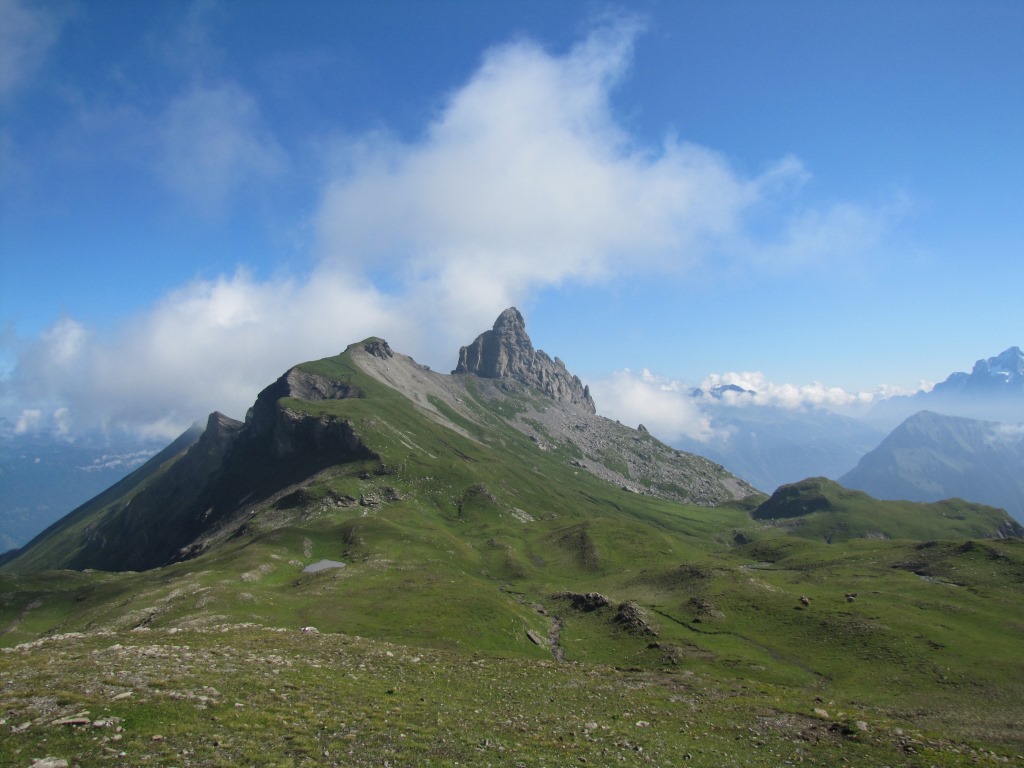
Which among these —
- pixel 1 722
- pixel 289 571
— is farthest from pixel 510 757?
pixel 289 571

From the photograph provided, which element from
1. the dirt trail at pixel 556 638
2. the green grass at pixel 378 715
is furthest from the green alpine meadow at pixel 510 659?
the dirt trail at pixel 556 638

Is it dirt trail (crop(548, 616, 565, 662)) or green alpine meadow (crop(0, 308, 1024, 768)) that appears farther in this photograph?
dirt trail (crop(548, 616, 565, 662))

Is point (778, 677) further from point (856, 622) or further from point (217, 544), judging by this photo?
point (217, 544)

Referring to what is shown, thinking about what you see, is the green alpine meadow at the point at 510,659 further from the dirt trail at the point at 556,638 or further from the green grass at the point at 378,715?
the dirt trail at the point at 556,638

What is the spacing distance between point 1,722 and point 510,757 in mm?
21782

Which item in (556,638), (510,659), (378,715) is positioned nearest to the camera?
(378,715)

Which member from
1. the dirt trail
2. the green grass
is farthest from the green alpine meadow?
the dirt trail

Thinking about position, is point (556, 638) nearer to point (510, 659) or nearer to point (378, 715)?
point (510, 659)

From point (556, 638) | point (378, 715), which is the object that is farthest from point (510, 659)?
point (556, 638)

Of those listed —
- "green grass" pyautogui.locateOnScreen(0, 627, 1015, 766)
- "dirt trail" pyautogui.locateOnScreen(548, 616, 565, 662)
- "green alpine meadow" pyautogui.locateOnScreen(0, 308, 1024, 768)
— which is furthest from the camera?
"dirt trail" pyautogui.locateOnScreen(548, 616, 565, 662)

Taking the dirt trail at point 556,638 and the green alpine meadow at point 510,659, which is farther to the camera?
the dirt trail at point 556,638

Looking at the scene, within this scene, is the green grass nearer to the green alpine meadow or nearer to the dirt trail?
the green alpine meadow

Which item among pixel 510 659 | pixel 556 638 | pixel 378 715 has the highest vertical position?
pixel 378 715

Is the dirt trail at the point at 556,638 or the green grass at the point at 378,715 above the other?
the green grass at the point at 378,715
